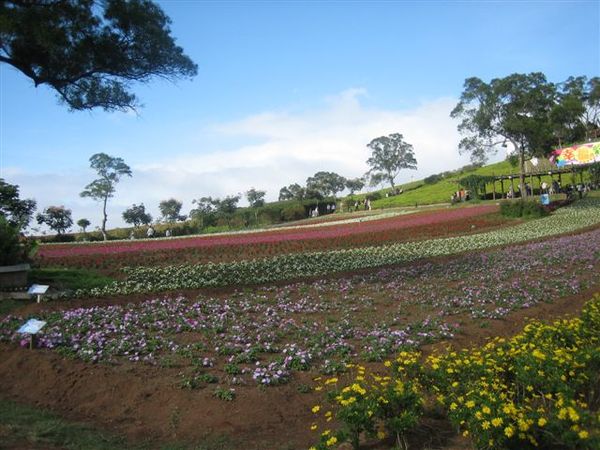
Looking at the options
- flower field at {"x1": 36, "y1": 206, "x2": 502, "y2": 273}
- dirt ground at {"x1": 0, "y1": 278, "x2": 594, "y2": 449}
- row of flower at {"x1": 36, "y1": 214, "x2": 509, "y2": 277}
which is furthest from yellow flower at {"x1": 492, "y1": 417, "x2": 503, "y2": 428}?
flower field at {"x1": 36, "y1": 206, "x2": 502, "y2": 273}

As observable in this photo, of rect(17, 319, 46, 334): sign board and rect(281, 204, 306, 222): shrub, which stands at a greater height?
rect(281, 204, 306, 222): shrub

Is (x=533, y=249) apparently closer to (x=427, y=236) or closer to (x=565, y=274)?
(x=565, y=274)

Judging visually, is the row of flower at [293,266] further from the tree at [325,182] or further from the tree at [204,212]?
the tree at [325,182]

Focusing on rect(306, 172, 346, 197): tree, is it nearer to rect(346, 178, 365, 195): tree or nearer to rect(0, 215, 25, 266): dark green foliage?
rect(346, 178, 365, 195): tree

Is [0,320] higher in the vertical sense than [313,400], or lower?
higher

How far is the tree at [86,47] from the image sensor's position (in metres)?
10.7

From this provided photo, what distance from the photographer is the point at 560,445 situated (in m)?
4.14

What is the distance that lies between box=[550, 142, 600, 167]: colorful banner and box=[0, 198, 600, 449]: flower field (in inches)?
1887

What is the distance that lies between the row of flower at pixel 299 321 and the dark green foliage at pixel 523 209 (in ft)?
58.0

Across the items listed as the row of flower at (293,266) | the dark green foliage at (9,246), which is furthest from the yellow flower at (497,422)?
the dark green foliage at (9,246)

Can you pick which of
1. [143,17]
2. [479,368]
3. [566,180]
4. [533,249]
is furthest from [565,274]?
[566,180]

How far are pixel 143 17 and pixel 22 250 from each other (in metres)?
6.38

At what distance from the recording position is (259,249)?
20.8 m

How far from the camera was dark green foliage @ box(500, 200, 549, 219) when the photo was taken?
29.9 meters
